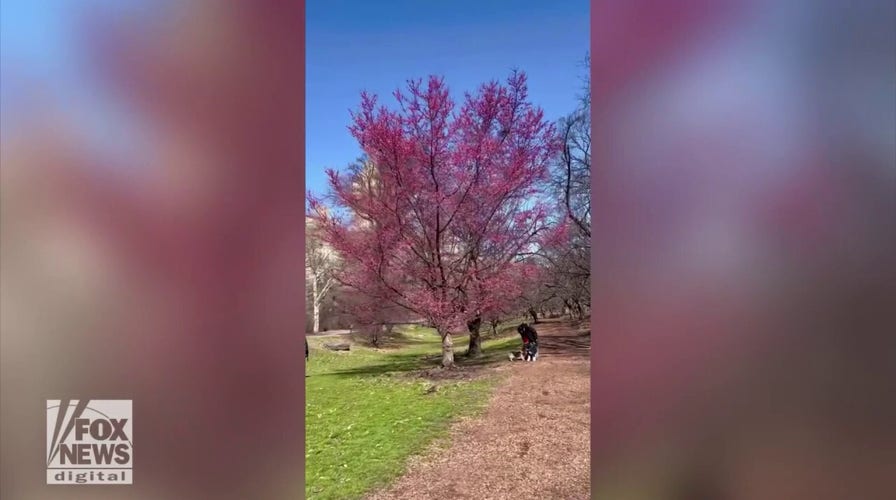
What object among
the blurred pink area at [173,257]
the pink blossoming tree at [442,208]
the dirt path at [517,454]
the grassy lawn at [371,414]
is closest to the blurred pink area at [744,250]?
the blurred pink area at [173,257]

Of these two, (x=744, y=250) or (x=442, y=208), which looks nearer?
(x=744, y=250)

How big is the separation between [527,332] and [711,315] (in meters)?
5.66

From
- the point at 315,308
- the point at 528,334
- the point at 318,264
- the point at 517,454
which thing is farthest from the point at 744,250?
the point at 315,308

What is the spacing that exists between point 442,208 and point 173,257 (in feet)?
15.2

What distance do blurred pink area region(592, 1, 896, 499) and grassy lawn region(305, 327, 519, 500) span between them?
2.06 m

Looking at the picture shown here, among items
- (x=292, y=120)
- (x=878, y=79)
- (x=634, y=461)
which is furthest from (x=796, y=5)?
(x=292, y=120)

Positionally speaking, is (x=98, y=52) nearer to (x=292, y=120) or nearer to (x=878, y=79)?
(x=292, y=120)

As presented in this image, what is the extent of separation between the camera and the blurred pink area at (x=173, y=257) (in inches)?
50.1

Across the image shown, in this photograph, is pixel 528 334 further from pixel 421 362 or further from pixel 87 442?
pixel 87 442

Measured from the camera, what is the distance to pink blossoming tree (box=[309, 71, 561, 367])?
5.48 metres

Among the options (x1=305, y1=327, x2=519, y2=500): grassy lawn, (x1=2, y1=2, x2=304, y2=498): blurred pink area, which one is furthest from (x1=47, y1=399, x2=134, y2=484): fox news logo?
(x1=305, y1=327, x2=519, y2=500): grassy lawn

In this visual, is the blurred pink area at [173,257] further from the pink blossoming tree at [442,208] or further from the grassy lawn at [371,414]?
the pink blossoming tree at [442,208]

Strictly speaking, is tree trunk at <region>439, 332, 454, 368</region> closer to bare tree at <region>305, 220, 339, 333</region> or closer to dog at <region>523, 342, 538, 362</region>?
dog at <region>523, 342, 538, 362</region>

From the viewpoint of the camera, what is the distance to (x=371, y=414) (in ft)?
13.2
